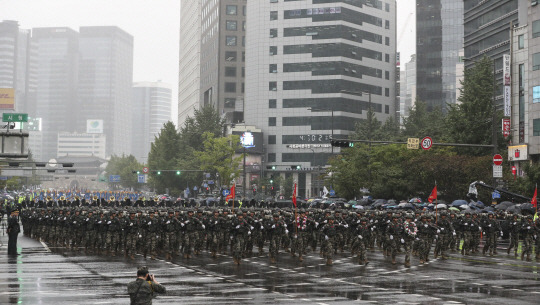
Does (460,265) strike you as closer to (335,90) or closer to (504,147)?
(504,147)

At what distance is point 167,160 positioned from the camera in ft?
362

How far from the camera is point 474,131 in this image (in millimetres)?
64188

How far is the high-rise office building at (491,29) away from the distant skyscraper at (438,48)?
5613 centimetres

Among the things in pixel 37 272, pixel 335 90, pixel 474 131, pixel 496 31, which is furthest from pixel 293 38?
pixel 37 272

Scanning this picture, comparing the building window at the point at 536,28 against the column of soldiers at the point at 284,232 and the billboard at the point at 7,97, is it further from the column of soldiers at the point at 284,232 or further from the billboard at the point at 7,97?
the billboard at the point at 7,97

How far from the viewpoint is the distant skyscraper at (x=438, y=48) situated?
14525cm

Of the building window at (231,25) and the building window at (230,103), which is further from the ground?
the building window at (231,25)

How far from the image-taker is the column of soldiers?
25438mm

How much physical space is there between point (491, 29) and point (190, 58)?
334ft

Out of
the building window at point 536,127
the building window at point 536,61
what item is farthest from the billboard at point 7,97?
the building window at point 536,127

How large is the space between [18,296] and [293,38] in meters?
97.9

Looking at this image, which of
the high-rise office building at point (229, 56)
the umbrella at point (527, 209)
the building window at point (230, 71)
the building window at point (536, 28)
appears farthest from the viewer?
the building window at point (230, 71)

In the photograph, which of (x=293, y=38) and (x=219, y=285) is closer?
(x=219, y=285)

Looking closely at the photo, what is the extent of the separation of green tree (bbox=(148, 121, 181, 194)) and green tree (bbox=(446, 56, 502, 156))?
168 feet
